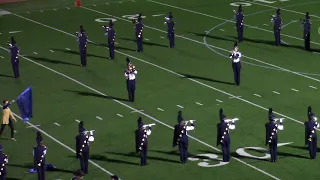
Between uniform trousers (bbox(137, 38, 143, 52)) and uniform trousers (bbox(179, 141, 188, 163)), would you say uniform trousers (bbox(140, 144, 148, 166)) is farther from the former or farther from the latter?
uniform trousers (bbox(137, 38, 143, 52))

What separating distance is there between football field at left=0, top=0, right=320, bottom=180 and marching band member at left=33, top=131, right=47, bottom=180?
0.78m

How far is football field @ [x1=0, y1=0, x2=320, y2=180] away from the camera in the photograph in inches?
1168

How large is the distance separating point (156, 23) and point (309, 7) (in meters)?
8.97

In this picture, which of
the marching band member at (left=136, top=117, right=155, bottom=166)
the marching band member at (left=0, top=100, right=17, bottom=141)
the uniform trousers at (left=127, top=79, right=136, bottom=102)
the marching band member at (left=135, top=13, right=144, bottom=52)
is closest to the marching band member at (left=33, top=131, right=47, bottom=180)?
the marching band member at (left=136, top=117, right=155, bottom=166)

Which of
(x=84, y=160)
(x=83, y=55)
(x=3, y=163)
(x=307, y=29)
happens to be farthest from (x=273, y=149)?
(x=307, y=29)

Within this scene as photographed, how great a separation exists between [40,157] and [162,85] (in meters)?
11.7

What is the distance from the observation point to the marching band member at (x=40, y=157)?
2742 cm

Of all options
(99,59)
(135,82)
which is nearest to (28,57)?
(99,59)

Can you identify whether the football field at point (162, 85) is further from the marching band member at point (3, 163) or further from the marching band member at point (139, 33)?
the marching band member at point (3, 163)

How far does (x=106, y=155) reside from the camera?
30328 millimetres

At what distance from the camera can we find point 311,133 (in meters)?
29.2

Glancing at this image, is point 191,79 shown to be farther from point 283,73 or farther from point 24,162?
point 24,162

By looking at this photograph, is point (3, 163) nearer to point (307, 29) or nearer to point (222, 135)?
point (222, 135)

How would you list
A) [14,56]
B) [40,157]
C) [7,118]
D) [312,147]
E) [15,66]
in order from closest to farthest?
[40,157] < [312,147] < [7,118] < [14,56] < [15,66]
